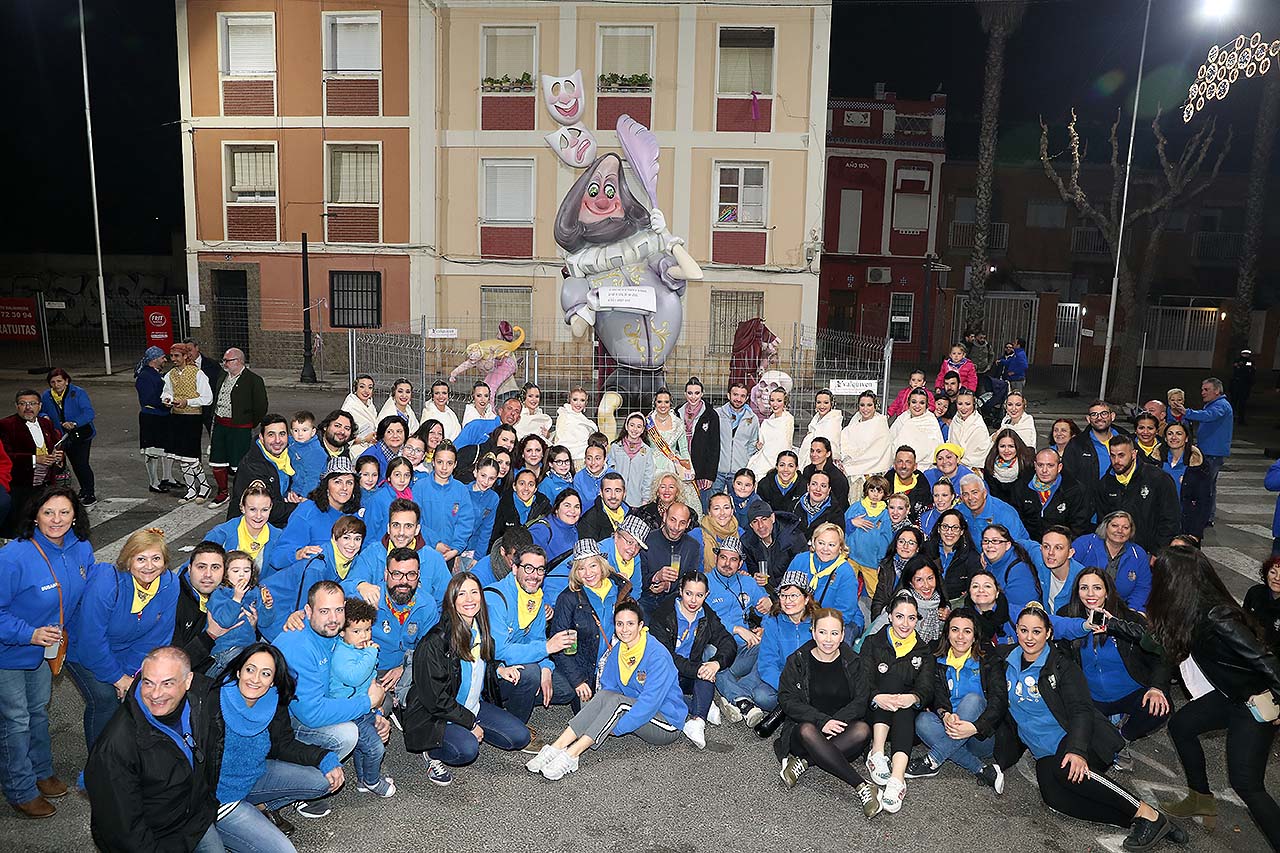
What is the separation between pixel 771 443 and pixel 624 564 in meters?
3.55

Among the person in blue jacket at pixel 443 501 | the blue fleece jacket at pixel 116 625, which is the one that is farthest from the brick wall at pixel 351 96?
the blue fleece jacket at pixel 116 625

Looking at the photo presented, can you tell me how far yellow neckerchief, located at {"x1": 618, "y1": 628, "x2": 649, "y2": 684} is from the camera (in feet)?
19.2

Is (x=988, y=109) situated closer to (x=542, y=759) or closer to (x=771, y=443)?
(x=771, y=443)

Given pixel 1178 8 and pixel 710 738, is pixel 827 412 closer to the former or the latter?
pixel 710 738

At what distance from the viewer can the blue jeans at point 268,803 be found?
4293 mm

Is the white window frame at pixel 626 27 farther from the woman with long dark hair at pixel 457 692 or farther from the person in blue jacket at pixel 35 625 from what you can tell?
the person in blue jacket at pixel 35 625

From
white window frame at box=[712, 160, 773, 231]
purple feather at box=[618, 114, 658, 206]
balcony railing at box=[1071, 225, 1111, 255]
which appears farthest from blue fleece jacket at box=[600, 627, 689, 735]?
balcony railing at box=[1071, 225, 1111, 255]

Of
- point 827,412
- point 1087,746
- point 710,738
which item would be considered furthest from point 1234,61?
point 710,738

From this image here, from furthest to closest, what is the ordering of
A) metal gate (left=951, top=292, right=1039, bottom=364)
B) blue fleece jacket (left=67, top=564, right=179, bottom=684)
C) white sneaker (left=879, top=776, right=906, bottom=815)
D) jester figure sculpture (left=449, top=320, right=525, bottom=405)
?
metal gate (left=951, top=292, right=1039, bottom=364), jester figure sculpture (left=449, top=320, right=525, bottom=405), white sneaker (left=879, top=776, right=906, bottom=815), blue fleece jacket (left=67, top=564, right=179, bottom=684)

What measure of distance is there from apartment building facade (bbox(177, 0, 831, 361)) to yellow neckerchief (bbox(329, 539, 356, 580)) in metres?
17.0

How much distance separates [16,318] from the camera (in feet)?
78.0

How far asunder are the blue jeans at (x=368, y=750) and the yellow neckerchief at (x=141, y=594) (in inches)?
53.2

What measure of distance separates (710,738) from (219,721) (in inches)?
129

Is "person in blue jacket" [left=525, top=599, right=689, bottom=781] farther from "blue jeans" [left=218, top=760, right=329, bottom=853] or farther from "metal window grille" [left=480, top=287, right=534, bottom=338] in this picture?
"metal window grille" [left=480, top=287, right=534, bottom=338]
